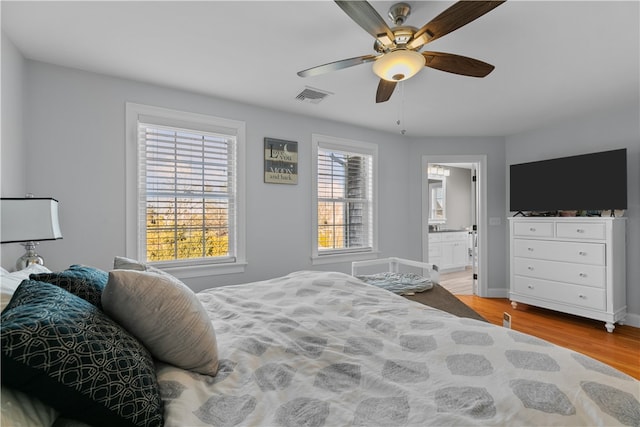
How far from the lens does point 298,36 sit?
2.05 m

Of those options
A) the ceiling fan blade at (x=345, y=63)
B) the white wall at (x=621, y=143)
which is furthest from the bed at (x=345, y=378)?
the white wall at (x=621, y=143)

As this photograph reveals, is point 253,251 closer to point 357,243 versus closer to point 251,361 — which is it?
point 357,243

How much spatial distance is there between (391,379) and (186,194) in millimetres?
2629

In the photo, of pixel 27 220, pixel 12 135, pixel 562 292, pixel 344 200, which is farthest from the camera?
pixel 344 200

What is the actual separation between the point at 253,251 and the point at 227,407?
99.1 inches

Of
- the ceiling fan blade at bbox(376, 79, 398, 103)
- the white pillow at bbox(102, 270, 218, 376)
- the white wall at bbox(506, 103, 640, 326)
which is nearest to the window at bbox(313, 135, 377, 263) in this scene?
the ceiling fan blade at bbox(376, 79, 398, 103)

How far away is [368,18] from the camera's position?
149 centimetres

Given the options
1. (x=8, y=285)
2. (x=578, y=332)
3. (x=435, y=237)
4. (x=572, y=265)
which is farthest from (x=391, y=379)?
(x=435, y=237)

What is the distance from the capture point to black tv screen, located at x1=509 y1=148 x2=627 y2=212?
332 cm

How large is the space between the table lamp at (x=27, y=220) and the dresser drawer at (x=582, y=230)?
4715mm

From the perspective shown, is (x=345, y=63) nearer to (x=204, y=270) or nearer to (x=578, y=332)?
(x=204, y=270)

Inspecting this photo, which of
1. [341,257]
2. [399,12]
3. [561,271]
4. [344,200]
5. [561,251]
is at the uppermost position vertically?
Answer: [399,12]

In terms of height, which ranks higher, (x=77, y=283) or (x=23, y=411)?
(x=77, y=283)

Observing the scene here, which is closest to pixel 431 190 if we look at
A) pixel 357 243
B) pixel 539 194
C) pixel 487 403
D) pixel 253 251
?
pixel 539 194
